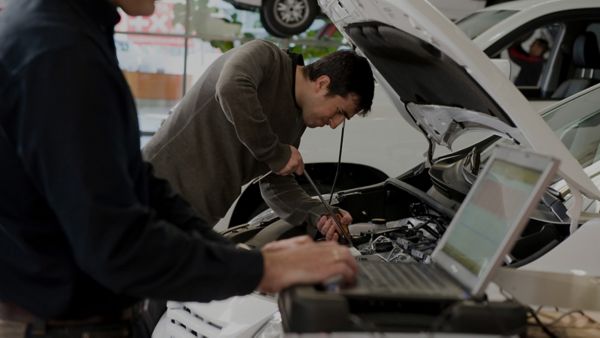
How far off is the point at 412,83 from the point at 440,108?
129 mm

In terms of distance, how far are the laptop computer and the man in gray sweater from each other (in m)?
1.28

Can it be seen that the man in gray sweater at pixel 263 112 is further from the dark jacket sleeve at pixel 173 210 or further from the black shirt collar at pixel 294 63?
the dark jacket sleeve at pixel 173 210

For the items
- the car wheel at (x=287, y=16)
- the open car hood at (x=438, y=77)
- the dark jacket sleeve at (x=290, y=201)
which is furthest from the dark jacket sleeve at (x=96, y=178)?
the car wheel at (x=287, y=16)

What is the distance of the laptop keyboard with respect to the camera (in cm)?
142

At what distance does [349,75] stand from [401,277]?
1.54 m

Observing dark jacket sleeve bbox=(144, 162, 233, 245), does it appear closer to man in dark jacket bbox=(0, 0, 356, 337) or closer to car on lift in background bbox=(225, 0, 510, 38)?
man in dark jacket bbox=(0, 0, 356, 337)

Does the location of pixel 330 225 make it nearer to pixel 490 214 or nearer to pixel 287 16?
pixel 490 214

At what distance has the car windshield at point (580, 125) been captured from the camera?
290 cm

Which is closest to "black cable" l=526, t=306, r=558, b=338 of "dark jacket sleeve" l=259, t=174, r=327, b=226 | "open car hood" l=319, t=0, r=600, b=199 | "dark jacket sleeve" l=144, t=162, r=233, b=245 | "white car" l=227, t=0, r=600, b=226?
"open car hood" l=319, t=0, r=600, b=199

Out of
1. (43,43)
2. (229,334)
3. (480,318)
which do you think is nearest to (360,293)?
(480,318)

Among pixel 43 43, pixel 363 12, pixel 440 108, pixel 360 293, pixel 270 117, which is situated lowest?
pixel 270 117

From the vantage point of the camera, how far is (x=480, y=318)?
1.34 metres

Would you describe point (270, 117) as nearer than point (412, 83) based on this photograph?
No

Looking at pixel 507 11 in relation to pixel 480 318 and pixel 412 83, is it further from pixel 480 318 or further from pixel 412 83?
pixel 480 318
